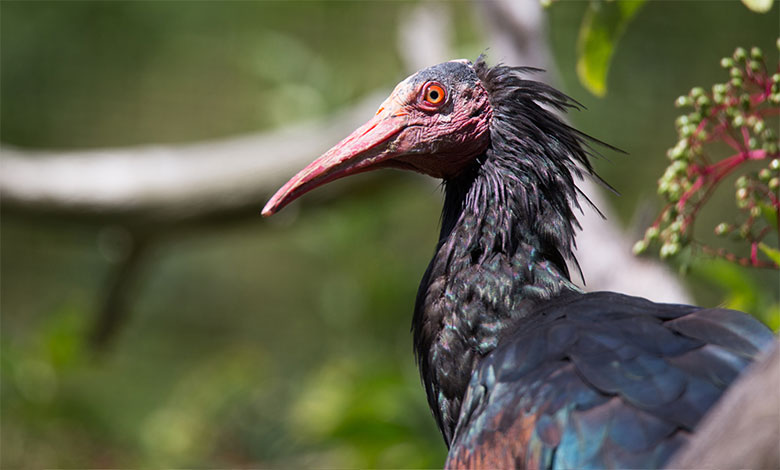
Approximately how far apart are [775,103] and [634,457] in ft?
2.16

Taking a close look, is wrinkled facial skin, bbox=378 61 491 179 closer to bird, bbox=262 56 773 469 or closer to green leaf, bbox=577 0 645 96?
bird, bbox=262 56 773 469

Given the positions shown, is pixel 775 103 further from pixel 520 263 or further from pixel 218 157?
pixel 218 157

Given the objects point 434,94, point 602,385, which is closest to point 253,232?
point 434,94

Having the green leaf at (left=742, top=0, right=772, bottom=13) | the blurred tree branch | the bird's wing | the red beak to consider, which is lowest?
the bird's wing

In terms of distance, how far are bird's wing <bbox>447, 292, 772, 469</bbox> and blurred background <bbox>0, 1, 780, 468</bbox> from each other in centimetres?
99

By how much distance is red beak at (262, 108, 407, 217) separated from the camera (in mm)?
1811

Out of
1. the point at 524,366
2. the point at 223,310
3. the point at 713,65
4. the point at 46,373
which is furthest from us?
the point at 223,310

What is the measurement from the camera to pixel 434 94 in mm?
1910

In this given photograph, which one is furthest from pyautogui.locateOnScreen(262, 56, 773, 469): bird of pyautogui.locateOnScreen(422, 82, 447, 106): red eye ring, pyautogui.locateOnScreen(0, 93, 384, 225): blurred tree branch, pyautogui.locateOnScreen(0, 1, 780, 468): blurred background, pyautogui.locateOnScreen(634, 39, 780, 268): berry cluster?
pyautogui.locateOnScreen(0, 93, 384, 225): blurred tree branch

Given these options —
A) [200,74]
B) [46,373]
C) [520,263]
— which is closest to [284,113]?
[46,373]

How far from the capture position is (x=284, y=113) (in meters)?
Result: 5.01

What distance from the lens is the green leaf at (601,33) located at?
176 centimetres

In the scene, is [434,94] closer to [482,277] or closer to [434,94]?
[434,94]

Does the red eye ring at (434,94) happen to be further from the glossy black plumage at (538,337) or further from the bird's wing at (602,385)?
the bird's wing at (602,385)
